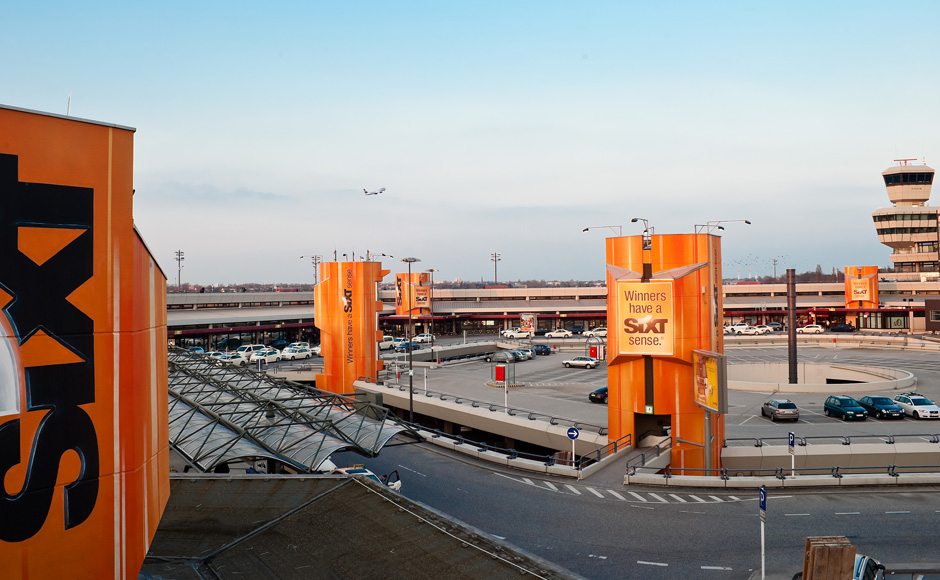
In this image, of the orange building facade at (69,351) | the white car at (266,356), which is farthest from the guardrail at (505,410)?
the orange building facade at (69,351)

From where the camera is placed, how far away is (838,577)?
32.0 ft

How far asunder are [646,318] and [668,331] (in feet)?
3.13

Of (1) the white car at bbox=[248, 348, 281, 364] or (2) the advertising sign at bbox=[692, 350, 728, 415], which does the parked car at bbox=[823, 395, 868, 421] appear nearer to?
(2) the advertising sign at bbox=[692, 350, 728, 415]

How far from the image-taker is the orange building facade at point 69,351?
6539mm

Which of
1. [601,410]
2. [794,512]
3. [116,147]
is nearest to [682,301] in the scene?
[794,512]

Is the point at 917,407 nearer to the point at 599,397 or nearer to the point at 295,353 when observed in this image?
the point at 599,397

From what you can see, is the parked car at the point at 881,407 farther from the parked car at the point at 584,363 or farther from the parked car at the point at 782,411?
the parked car at the point at 584,363

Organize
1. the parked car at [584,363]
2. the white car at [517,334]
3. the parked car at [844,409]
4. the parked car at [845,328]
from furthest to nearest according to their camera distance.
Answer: the parked car at [845,328]
the white car at [517,334]
the parked car at [584,363]
the parked car at [844,409]

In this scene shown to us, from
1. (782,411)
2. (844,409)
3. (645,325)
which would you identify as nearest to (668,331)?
(645,325)

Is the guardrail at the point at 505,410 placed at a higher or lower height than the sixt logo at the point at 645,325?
lower

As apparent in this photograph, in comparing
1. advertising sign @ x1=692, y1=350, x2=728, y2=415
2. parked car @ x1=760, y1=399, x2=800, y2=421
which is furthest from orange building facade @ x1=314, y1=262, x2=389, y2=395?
parked car @ x1=760, y1=399, x2=800, y2=421

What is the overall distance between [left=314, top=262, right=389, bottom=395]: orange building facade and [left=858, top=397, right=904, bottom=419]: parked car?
29.3 m

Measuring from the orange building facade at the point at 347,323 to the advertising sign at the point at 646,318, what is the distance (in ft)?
71.2

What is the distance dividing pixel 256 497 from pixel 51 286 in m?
8.16
